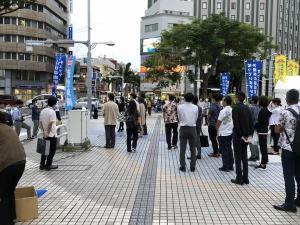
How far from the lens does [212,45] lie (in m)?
34.1

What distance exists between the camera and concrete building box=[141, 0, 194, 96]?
266ft

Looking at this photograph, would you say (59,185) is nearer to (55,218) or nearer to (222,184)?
(55,218)

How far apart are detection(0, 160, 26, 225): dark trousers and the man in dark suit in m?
4.52

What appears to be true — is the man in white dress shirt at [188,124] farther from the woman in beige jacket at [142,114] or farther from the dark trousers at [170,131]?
the woman in beige jacket at [142,114]

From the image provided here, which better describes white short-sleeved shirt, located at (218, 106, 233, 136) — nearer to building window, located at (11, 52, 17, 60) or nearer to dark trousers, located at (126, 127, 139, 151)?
dark trousers, located at (126, 127, 139, 151)

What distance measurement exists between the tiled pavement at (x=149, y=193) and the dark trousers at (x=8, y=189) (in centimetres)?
55

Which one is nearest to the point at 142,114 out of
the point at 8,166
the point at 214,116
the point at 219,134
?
the point at 214,116

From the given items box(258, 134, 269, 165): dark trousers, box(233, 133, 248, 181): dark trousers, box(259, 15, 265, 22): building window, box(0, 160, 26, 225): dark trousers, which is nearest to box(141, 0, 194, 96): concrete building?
box(259, 15, 265, 22): building window

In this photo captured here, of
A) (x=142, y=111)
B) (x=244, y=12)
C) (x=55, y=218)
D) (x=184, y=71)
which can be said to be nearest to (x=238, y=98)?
(x=55, y=218)

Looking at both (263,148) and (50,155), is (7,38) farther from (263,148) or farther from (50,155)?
(263,148)

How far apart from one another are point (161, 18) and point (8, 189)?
78121mm

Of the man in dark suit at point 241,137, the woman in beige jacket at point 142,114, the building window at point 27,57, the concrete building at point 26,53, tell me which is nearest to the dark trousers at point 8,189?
the man in dark suit at point 241,137

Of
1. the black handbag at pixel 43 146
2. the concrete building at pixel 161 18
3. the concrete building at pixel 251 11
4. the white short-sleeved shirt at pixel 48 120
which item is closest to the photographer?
the black handbag at pixel 43 146

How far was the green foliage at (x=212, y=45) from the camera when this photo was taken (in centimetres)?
3450
